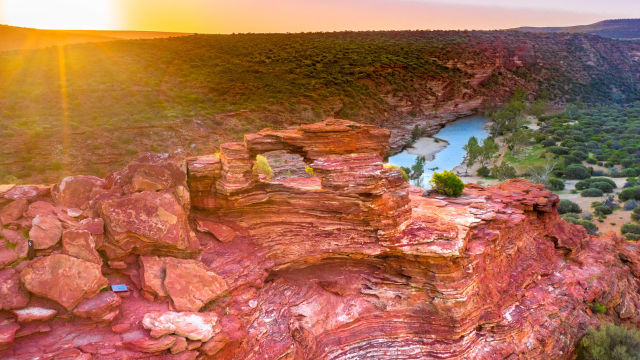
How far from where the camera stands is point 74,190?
10.8 meters

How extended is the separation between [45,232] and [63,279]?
1.48m

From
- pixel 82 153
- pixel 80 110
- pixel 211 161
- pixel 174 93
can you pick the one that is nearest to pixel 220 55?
A: pixel 174 93

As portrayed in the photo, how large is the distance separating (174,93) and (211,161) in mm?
38478

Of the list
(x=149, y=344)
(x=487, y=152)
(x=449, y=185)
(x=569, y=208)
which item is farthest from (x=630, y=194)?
(x=149, y=344)

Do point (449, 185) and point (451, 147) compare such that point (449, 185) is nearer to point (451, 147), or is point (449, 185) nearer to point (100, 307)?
point (100, 307)

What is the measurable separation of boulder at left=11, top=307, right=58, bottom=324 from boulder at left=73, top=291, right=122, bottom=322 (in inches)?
18.4

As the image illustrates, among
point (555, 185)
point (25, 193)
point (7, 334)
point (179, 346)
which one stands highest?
point (25, 193)

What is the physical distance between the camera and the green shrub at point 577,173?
47.8 metres

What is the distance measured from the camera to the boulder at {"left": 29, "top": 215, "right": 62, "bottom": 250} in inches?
353

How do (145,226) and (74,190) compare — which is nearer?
(145,226)

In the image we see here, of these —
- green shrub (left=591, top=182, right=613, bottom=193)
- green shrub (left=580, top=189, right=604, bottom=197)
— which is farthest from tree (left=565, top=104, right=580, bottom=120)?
green shrub (left=580, top=189, right=604, bottom=197)

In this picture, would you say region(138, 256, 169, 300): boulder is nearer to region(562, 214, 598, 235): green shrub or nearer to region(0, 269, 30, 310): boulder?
region(0, 269, 30, 310): boulder

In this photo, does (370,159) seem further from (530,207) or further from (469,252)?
(530,207)

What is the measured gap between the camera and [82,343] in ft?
26.2
